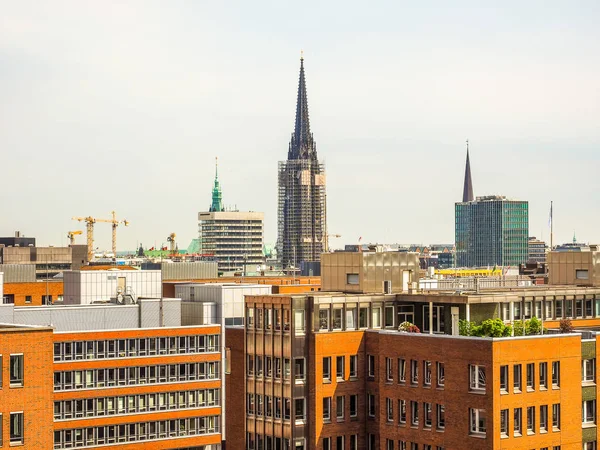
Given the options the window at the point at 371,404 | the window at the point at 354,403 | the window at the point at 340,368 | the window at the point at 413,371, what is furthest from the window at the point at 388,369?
the window at the point at 340,368

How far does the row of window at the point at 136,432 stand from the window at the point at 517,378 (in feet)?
153

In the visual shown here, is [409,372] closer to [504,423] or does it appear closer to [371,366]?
[371,366]

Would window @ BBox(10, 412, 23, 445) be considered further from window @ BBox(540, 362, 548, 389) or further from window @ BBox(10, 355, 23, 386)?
window @ BBox(540, 362, 548, 389)

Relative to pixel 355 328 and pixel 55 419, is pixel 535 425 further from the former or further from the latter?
pixel 55 419

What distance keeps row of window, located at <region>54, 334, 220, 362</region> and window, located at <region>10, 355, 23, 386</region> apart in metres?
24.1

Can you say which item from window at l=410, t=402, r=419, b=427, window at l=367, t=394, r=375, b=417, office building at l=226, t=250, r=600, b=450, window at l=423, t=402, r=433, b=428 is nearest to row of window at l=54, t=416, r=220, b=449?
office building at l=226, t=250, r=600, b=450

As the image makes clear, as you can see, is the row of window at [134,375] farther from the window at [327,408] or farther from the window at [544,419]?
the window at [544,419]

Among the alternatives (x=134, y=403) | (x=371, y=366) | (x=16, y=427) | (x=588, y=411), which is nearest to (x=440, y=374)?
(x=371, y=366)

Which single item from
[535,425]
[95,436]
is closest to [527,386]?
[535,425]

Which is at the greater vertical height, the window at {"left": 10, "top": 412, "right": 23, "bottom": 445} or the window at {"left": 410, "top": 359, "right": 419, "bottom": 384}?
the window at {"left": 410, "top": 359, "right": 419, "bottom": 384}

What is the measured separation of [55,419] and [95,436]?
204 inches

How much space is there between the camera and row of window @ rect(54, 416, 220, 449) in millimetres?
125500

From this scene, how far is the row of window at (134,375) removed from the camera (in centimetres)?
12575

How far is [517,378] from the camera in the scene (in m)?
99.2
